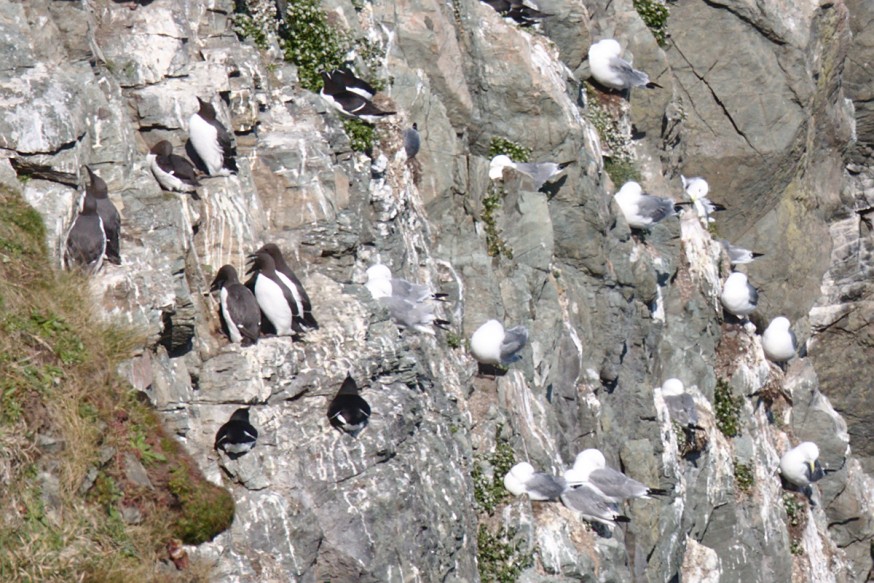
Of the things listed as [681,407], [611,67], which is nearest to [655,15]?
[611,67]

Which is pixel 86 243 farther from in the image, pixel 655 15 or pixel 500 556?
pixel 655 15

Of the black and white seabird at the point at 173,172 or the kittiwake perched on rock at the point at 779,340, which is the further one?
the kittiwake perched on rock at the point at 779,340

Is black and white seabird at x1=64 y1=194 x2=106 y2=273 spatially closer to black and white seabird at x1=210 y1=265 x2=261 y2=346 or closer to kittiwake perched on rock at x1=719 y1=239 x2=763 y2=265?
black and white seabird at x1=210 y1=265 x2=261 y2=346

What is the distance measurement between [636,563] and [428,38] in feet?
19.0

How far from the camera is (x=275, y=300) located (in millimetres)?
10523

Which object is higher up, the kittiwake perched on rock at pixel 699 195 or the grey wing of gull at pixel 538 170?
the grey wing of gull at pixel 538 170

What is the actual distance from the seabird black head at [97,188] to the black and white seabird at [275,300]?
1.28 m

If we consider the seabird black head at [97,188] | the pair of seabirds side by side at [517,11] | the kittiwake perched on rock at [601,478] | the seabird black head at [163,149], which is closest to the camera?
the seabird black head at [97,188]

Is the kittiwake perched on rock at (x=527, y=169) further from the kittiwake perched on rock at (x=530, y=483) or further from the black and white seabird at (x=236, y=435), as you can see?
the black and white seabird at (x=236, y=435)

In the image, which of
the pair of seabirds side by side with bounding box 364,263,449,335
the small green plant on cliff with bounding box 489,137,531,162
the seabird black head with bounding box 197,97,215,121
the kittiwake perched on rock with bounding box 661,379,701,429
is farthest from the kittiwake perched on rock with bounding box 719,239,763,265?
the seabird black head with bounding box 197,97,215,121

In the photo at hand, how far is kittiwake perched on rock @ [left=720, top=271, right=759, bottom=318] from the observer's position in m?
19.1

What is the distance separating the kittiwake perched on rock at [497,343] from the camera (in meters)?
13.2

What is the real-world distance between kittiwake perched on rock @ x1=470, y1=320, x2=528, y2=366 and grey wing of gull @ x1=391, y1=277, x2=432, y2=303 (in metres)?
0.98

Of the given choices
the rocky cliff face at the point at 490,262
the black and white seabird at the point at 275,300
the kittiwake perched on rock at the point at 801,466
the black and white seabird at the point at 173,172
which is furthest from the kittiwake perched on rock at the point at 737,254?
the black and white seabird at the point at 173,172
